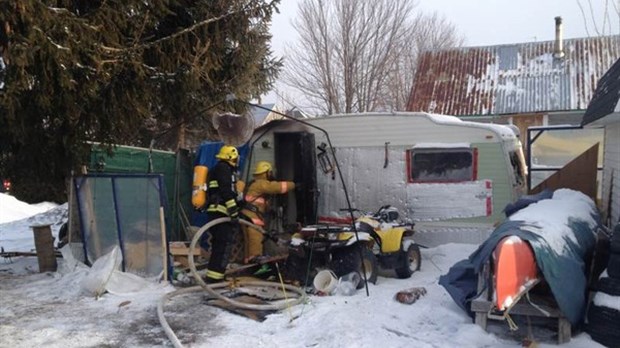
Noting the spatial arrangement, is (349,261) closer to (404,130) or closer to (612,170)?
(404,130)

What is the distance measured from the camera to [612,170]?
9875mm

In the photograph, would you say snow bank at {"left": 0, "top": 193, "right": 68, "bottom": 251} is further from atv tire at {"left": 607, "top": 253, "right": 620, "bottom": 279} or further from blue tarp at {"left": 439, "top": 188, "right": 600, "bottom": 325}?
atv tire at {"left": 607, "top": 253, "right": 620, "bottom": 279}

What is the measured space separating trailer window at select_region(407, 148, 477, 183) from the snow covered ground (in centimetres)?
204

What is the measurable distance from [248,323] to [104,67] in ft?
13.6

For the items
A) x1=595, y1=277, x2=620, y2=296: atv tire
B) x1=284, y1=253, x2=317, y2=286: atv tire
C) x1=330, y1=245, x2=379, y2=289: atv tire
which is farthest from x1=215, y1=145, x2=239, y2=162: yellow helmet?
x1=595, y1=277, x2=620, y2=296: atv tire

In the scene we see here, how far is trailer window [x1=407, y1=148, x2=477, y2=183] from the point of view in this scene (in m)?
9.66

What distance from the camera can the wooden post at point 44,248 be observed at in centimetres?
958

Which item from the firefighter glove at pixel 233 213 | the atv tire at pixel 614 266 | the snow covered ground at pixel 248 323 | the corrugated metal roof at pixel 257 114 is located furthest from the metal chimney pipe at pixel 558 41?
the atv tire at pixel 614 266

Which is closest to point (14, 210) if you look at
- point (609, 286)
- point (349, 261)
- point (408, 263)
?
point (349, 261)

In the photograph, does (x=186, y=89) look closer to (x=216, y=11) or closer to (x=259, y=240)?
(x=216, y=11)

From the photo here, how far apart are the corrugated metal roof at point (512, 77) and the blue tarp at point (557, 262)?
604 inches

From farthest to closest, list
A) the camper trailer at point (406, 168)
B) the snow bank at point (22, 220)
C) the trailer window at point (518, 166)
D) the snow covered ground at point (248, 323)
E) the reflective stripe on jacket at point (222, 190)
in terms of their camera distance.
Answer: the snow bank at point (22, 220)
the trailer window at point (518, 166)
the camper trailer at point (406, 168)
the reflective stripe on jacket at point (222, 190)
the snow covered ground at point (248, 323)

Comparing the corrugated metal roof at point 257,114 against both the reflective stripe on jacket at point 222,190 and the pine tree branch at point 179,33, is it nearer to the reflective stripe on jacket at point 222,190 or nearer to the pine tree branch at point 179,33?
the pine tree branch at point 179,33

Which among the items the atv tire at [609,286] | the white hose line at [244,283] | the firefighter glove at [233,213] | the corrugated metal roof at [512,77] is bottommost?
the white hose line at [244,283]
